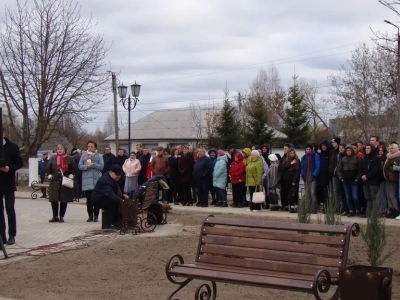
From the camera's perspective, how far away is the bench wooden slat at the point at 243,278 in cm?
626

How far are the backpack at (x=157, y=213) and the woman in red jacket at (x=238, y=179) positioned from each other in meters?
5.47

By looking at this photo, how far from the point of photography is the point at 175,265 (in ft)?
24.1

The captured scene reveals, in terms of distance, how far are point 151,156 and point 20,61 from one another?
36.8ft

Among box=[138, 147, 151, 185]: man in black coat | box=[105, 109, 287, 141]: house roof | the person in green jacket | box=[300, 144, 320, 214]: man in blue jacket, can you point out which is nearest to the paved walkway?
the person in green jacket

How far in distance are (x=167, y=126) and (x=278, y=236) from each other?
68.4 metres

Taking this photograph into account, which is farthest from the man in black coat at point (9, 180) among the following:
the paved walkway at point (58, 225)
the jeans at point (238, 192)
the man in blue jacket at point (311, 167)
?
the jeans at point (238, 192)

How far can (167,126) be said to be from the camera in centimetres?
7512

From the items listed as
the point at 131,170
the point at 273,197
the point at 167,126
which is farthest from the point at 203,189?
the point at 167,126

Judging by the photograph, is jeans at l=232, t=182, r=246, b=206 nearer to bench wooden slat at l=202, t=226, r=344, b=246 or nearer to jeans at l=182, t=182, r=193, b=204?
jeans at l=182, t=182, r=193, b=204

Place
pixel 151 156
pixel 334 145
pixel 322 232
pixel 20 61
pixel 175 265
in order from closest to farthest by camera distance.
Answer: pixel 322 232, pixel 175 265, pixel 334 145, pixel 151 156, pixel 20 61

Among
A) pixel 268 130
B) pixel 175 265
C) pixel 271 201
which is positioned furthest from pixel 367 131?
pixel 175 265

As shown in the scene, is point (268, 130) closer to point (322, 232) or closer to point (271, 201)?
point (271, 201)

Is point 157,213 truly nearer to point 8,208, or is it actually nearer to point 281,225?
point 8,208

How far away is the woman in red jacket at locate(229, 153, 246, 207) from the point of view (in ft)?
67.4
